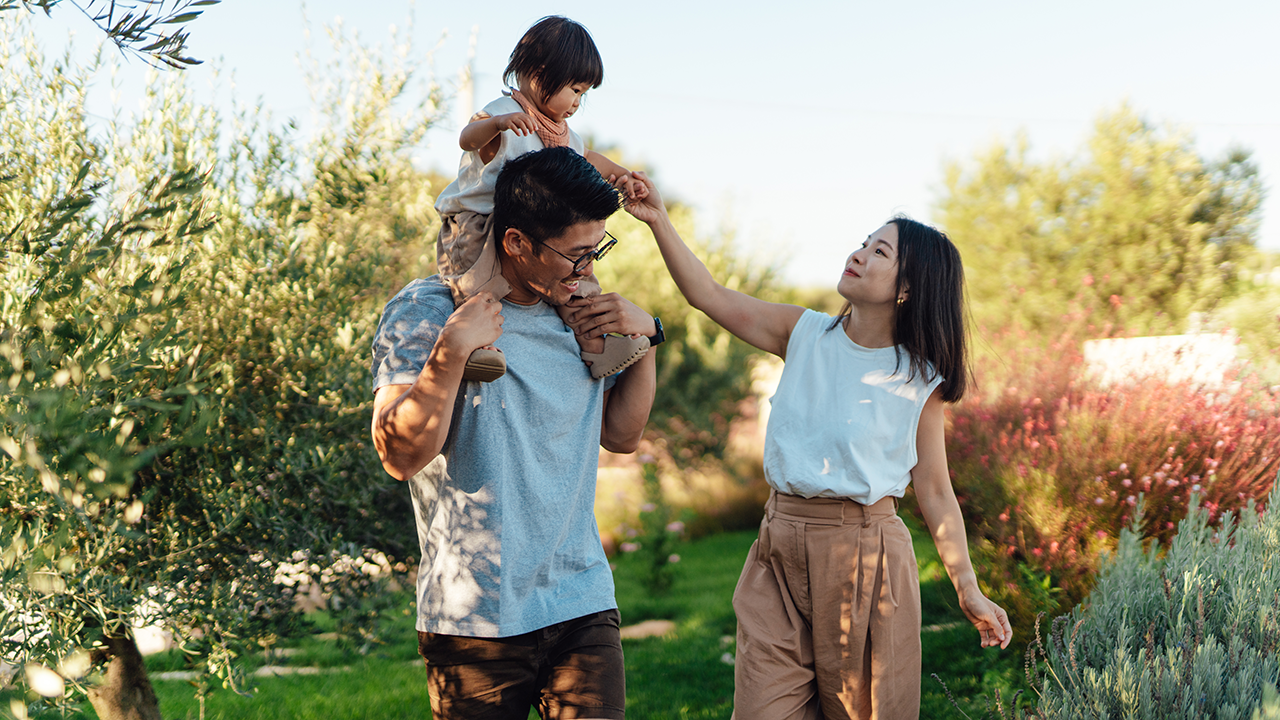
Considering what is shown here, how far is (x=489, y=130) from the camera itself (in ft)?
7.88

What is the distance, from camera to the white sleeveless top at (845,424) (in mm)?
2951

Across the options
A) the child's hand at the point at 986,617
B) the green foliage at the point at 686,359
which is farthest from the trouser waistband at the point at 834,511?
the green foliage at the point at 686,359

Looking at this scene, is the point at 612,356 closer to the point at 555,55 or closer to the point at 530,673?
the point at 530,673

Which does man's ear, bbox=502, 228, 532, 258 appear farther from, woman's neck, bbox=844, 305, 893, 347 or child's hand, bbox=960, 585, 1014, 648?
child's hand, bbox=960, 585, 1014, 648

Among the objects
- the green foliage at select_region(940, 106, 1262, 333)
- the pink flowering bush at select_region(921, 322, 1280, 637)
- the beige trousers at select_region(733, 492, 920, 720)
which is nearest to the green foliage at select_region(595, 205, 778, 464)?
the green foliage at select_region(940, 106, 1262, 333)

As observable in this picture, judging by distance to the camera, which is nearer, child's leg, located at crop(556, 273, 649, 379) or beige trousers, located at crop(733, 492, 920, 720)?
child's leg, located at crop(556, 273, 649, 379)

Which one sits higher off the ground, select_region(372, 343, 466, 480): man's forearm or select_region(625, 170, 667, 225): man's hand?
select_region(625, 170, 667, 225): man's hand

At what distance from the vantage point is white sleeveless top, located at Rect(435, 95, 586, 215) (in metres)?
2.39

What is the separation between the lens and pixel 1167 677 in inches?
90.4

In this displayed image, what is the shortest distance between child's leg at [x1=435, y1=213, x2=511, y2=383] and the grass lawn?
2.36 m

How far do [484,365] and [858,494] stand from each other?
153 centimetres

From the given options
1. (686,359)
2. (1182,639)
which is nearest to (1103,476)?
(1182,639)

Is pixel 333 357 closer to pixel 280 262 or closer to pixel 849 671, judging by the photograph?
pixel 280 262

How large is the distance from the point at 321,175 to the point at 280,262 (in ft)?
1.68
